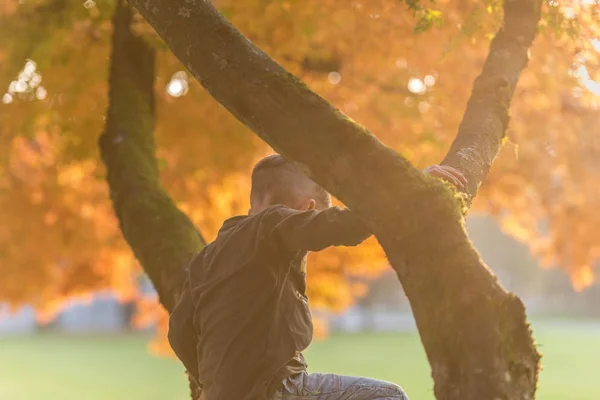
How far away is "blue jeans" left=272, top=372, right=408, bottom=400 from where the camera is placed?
9.23 ft

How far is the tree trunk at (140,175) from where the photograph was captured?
458 cm

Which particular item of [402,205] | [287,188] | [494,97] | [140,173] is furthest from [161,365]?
[402,205]

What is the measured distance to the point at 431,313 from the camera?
7.89ft

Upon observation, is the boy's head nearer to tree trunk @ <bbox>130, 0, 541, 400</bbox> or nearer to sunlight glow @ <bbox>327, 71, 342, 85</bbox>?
tree trunk @ <bbox>130, 0, 541, 400</bbox>

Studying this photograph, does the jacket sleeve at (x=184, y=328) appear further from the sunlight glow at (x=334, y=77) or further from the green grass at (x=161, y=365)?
the green grass at (x=161, y=365)

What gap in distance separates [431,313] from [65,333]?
51.2m

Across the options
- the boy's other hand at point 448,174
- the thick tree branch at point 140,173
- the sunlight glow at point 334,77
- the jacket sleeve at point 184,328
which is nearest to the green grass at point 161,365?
the sunlight glow at point 334,77

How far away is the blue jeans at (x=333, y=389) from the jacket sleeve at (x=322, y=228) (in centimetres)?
58

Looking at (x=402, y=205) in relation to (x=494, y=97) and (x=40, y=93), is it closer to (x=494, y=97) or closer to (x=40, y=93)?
(x=494, y=97)

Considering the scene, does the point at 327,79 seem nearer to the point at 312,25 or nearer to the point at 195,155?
the point at 195,155

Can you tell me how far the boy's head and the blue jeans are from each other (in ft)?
2.27

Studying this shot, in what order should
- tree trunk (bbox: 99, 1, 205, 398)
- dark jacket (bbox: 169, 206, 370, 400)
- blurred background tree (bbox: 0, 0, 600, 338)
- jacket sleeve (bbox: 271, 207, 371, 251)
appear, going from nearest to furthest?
jacket sleeve (bbox: 271, 207, 371, 251) < dark jacket (bbox: 169, 206, 370, 400) < tree trunk (bbox: 99, 1, 205, 398) < blurred background tree (bbox: 0, 0, 600, 338)

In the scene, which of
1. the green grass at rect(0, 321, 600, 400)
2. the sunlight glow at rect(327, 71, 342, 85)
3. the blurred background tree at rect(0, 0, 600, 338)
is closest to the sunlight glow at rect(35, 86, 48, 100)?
the blurred background tree at rect(0, 0, 600, 338)

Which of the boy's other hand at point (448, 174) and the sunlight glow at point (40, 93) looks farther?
the sunlight glow at point (40, 93)
